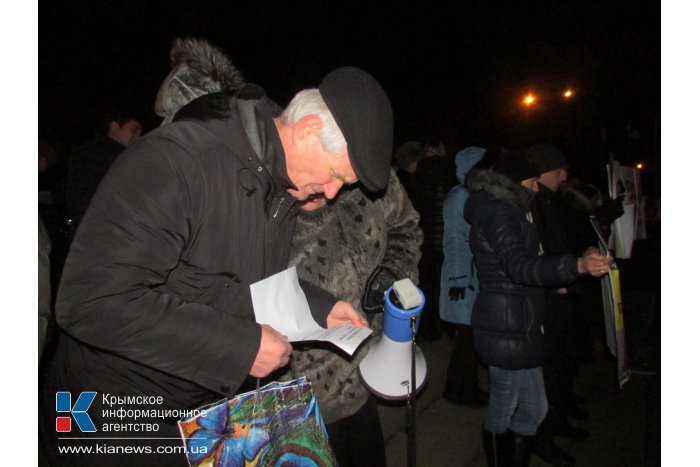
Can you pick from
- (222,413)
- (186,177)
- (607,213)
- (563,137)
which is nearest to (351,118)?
(186,177)

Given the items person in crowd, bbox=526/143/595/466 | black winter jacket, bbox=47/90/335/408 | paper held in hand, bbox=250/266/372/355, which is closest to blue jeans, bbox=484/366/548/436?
person in crowd, bbox=526/143/595/466

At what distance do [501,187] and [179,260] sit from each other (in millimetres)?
2042

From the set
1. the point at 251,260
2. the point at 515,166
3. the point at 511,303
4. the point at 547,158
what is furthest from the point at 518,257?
the point at 251,260

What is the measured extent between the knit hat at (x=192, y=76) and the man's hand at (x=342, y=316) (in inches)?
34.6

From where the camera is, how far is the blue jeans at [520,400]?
2.54 metres

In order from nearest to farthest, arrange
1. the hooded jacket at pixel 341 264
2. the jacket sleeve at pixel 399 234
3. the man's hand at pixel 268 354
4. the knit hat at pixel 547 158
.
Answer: the man's hand at pixel 268 354 < the hooded jacket at pixel 341 264 < the jacket sleeve at pixel 399 234 < the knit hat at pixel 547 158

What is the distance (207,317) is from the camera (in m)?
1.12

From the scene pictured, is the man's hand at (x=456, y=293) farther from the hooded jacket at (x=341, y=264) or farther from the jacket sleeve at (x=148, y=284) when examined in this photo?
the jacket sleeve at (x=148, y=284)

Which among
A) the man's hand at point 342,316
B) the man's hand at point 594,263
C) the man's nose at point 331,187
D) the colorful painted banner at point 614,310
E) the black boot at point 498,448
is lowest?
the black boot at point 498,448

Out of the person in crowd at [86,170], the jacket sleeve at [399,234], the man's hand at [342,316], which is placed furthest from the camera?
the person in crowd at [86,170]

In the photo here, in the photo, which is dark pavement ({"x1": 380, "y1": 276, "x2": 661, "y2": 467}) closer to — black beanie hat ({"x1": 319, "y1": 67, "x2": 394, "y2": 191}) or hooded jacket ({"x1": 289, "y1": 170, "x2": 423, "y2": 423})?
hooded jacket ({"x1": 289, "y1": 170, "x2": 423, "y2": 423})

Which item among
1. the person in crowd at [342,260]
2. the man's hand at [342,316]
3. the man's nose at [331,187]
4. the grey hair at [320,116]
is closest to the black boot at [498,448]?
the person in crowd at [342,260]

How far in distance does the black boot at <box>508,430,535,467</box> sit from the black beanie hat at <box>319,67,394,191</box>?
2.02 metres

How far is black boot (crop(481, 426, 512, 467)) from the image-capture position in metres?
2.58
